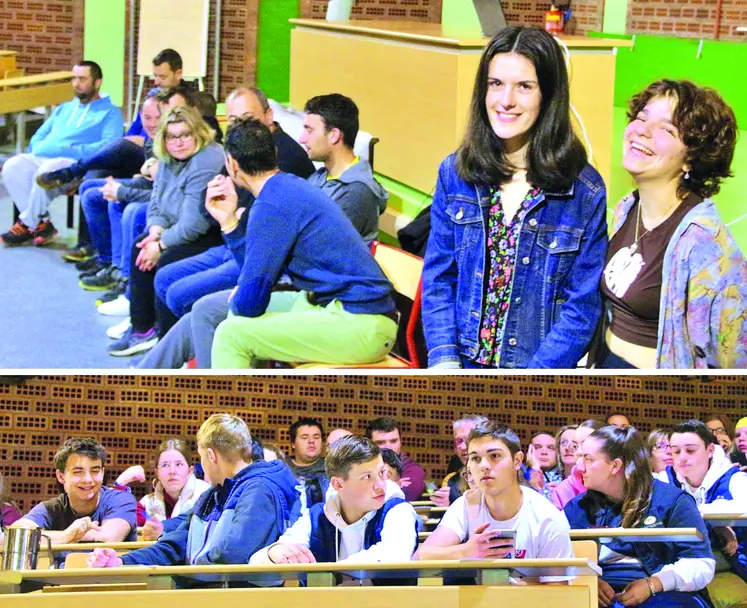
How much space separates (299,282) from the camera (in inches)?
115

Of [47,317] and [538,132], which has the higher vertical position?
[538,132]

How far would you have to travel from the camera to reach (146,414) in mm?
3844

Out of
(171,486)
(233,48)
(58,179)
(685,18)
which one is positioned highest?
(685,18)

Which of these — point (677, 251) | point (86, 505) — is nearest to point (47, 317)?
point (86, 505)

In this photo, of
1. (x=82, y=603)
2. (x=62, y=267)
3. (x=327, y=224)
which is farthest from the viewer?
(x=62, y=267)

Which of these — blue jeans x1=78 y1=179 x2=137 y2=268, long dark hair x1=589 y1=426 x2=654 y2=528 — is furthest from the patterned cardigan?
blue jeans x1=78 y1=179 x2=137 y2=268

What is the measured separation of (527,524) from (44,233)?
142 inches

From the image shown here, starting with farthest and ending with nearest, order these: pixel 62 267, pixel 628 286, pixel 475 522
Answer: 1. pixel 62 267
2. pixel 475 522
3. pixel 628 286

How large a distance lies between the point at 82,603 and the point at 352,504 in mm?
639

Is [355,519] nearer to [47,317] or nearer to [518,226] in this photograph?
[518,226]

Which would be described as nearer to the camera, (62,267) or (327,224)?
(327,224)

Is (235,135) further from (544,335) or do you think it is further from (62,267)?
(62,267)

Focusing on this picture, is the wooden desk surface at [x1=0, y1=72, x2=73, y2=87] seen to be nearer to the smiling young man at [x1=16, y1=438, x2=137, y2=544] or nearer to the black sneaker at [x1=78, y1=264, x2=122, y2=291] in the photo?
the black sneaker at [x1=78, y1=264, x2=122, y2=291]

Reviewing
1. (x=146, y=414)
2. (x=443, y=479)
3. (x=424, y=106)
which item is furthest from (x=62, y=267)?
(x=443, y=479)
